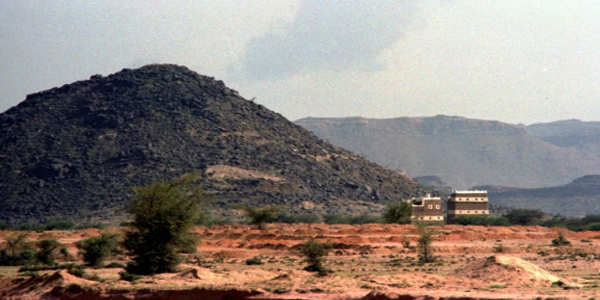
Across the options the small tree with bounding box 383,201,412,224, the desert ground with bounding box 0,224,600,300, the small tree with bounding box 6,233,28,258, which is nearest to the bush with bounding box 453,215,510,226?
the small tree with bounding box 383,201,412,224

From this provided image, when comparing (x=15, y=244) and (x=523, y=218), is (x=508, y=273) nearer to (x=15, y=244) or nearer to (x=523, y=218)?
(x=15, y=244)

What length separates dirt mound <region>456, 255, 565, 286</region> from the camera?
3567cm

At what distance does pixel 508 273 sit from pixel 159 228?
16.6 m

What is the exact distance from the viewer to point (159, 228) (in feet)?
143

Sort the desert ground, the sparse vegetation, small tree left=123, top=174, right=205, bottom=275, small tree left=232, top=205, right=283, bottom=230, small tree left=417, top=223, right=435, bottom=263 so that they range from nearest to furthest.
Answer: the desert ground, small tree left=123, top=174, right=205, bottom=275, small tree left=417, top=223, right=435, bottom=263, the sparse vegetation, small tree left=232, top=205, right=283, bottom=230

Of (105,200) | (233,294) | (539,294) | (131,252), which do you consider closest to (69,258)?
(131,252)

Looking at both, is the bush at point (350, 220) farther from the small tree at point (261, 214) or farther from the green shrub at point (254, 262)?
the green shrub at point (254, 262)

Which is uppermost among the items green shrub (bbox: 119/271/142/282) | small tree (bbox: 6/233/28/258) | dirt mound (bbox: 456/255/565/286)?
small tree (bbox: 6/233/28/258)

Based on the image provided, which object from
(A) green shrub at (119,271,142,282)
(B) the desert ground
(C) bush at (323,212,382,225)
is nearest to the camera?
(B) the desert ground

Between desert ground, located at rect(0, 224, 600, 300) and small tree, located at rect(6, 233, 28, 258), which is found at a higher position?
small tree, located at rect(6, 233, 28, 258)

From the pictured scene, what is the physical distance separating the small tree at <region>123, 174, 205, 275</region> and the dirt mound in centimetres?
1350

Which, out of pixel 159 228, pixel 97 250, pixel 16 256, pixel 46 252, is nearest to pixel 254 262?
pixel 97 250

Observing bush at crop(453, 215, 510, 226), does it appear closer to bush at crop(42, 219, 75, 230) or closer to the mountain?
the mountain

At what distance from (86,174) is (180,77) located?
32.6 m
